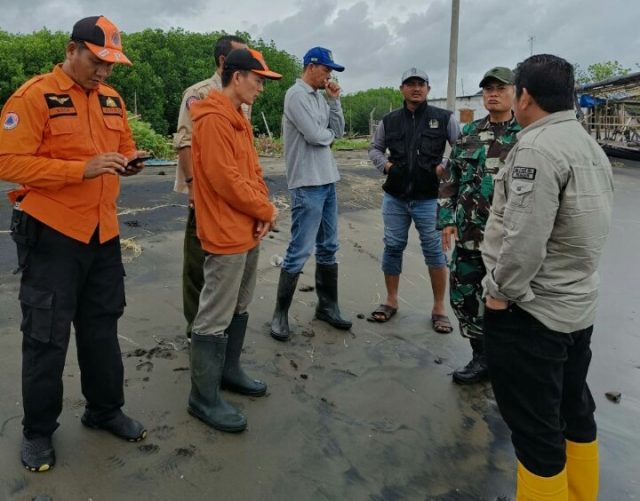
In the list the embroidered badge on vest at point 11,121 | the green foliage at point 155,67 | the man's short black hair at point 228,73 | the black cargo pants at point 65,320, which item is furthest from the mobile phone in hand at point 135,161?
the green foliage at point 155,67

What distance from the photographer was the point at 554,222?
202 centimetres

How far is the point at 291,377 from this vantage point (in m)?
3.61

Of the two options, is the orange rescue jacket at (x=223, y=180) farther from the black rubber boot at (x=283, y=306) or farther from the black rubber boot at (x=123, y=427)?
the black rubber boot at (x=283, y=306)

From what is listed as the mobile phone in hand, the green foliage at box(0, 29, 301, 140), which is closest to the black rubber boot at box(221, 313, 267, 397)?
the mobile phone in hand

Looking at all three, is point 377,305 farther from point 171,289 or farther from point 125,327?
point 125,327

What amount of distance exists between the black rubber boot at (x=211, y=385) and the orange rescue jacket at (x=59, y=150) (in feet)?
2.52

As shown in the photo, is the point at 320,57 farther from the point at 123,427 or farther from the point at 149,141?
the point at 149,141

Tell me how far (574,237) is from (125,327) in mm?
3289

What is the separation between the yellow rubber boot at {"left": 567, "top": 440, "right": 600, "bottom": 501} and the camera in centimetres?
238

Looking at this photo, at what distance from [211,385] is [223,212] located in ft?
3.06

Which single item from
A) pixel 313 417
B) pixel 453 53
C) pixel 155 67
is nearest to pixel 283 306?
pixel 313 417

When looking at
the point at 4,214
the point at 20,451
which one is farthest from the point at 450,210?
the point at 4,214

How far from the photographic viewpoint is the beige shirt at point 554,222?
1.95 m

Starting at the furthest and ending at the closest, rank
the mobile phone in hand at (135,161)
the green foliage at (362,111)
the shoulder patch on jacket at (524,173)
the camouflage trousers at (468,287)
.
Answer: the green foliage at (362,111), the camouflage trousers at (468,287), the mobile phone in hand at (135,161), the shoulder patch on jacket at (524,173)
